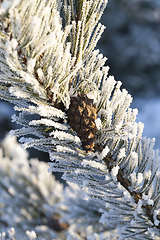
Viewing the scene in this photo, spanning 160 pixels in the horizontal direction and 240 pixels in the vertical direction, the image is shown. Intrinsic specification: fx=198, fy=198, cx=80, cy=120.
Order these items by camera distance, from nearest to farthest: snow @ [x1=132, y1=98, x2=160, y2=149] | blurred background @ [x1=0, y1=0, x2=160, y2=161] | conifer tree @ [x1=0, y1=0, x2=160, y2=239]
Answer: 1. conifer tree @ [x1=0, y1=0, x2=160, y2=239]
2. blurred background @ [x1=0, y1=0, x2=160, y2=161]
3. snow @ [x1=132, y1=98, x2=160, y2=149]

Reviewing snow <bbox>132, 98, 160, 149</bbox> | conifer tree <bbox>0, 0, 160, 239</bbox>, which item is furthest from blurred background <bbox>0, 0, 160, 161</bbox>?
→ conifer tree <bbox>0, 0, 160, 239</bbox>

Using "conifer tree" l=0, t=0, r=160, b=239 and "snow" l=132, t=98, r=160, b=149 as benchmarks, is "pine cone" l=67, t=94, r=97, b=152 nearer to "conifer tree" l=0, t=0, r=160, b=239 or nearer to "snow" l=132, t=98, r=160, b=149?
"conifer tree" l=0, t=0, r=160, b=239

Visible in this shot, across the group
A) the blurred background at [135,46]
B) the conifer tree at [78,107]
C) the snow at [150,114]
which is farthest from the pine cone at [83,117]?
the snow at [150,114]

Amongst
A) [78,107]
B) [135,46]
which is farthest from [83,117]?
[135,46]

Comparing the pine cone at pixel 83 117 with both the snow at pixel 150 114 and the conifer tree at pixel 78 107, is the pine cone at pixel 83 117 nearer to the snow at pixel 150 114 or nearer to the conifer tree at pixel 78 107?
the conifer tree at pixel 78 107

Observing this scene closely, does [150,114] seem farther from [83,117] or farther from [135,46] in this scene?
[83,117]

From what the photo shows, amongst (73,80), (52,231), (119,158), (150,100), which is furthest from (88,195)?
(150,100)

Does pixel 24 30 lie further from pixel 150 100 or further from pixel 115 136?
pixel 150 100
